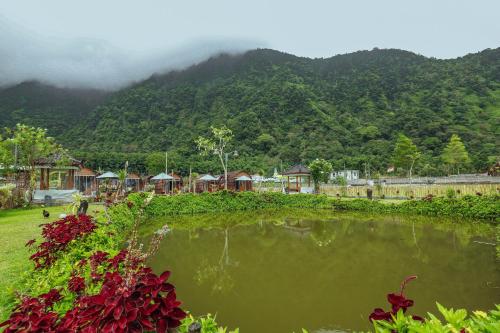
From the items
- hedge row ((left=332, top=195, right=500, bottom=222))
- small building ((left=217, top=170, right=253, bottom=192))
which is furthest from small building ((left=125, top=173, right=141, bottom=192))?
hedge row ((left=332, top=195, right=500, bottom=222))

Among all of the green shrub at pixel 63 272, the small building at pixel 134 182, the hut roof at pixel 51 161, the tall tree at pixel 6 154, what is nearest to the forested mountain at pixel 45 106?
the small building at pixel 134 182

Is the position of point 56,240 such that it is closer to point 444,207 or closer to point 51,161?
point 444,207

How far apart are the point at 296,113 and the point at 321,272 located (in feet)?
217

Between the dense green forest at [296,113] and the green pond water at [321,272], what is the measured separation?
41234 millimetres

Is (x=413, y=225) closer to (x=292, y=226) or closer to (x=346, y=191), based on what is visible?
(x=292, y=226)

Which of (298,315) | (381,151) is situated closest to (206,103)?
(381,151)

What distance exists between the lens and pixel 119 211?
1202cm

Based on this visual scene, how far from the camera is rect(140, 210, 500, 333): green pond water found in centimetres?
465

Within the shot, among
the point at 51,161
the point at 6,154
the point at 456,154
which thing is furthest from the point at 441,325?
the point at 456,154

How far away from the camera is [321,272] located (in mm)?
6684

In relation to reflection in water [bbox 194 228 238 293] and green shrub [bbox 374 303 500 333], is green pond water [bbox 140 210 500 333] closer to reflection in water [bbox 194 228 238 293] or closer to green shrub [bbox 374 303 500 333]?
reflection in water [bbox 194 228 238 293]

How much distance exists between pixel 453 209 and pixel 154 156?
1766 inches

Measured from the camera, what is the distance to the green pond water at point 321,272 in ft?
A: 15.3

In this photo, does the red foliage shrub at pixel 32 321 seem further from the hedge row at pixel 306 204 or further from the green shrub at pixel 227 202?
the green shrub at pixel 227 202
